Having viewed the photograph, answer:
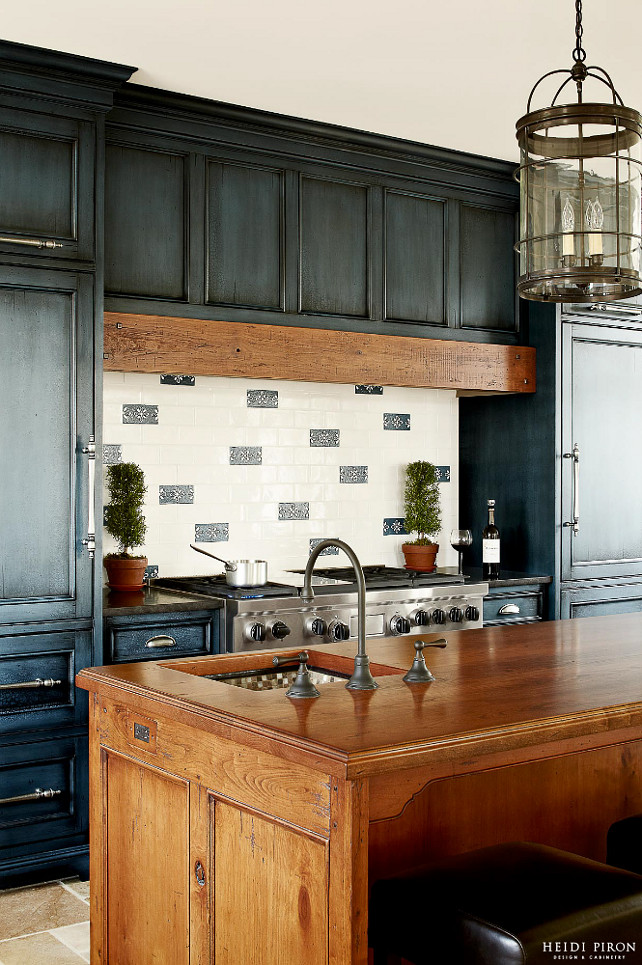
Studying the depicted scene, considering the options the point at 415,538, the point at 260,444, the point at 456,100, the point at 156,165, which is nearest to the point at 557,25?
the point at 456,100

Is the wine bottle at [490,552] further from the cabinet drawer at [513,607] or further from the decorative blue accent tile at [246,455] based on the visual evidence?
the decorative blue accent tile at [246,455]

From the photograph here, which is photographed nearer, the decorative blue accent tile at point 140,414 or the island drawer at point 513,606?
the decorative blue accent tile at point 140,414

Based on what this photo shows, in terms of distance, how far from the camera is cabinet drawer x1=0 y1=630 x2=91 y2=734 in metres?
3.81

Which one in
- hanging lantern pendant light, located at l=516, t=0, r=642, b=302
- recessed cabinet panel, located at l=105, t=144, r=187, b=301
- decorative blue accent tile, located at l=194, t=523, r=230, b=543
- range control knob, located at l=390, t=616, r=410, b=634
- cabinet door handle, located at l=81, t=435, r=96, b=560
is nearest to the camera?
hanging lantern pendant light, located at l=516, t=0, r=642, b=302

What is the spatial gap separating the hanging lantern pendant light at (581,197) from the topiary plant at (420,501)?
3.11 meters

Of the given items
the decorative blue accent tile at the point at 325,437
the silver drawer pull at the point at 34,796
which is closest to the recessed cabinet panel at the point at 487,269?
the decorative blue accent tile at the point at 325,437

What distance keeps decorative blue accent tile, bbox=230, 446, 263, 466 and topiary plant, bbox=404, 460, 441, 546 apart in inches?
36.5

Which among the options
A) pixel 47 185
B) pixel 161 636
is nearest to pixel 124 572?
pixel 161 636

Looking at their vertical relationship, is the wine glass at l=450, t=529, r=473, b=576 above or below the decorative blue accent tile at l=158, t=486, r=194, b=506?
below

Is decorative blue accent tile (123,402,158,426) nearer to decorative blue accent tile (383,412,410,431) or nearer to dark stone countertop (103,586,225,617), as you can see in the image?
dark stone countertop (103,586,225,617)

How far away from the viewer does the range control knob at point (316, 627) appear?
4.42 meters

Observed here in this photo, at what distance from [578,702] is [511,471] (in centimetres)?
340

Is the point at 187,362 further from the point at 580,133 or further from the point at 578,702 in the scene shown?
the point at 578,702

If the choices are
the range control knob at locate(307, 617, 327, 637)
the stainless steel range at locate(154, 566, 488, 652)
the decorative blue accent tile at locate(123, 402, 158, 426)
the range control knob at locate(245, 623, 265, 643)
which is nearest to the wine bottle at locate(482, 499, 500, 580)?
the stainless steel range at locate(154, 566, 488, 652)
